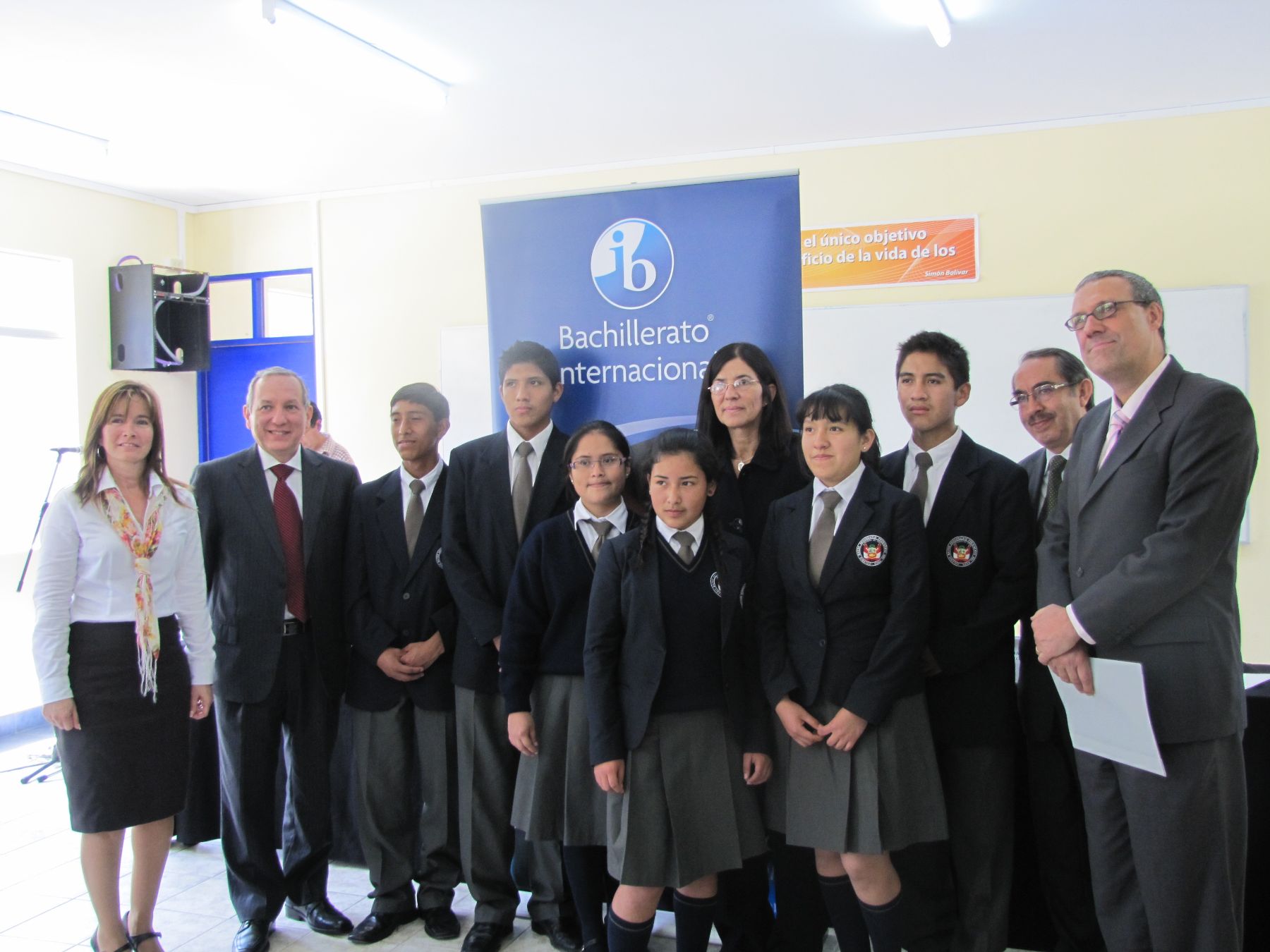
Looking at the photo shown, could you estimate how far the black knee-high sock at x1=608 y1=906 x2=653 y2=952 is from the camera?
235 centimetres

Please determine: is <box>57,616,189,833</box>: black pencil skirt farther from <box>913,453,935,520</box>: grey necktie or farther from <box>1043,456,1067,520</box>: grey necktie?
<box>1043,456,1067,520</box>: grey necktie

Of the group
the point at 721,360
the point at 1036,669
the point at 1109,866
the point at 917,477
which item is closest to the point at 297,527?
the point at 721,360

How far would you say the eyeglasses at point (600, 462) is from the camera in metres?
2.55

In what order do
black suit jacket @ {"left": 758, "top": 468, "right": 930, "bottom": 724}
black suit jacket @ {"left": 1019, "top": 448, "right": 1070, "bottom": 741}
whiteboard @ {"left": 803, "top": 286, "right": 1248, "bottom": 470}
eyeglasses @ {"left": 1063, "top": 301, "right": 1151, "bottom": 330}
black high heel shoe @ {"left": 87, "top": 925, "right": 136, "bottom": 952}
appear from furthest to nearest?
whiteboard @ {"left": 803, "top": 286, "right": 1248, "bottom": 470} < black high heel shoe @ {"left": 87, "top": 925, "right": 136, "bottom": 952} < black suit jacket @ {"left": 1019, "top": 448, "right": 1070, "bottom": 741} < black suit jacket @ {"left": 758, "top": 468, "right": 930, "bottom": 724} < eyeglasses @ {"left": 1063, "top": 301, "right": 1151, "bottom": 330}

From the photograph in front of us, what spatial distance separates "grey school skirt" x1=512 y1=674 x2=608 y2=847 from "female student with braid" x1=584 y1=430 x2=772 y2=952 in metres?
0.17

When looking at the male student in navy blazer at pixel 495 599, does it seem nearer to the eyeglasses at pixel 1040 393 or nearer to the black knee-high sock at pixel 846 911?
the black knee-high sock at pixel 846 911

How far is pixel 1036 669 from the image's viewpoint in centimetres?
253

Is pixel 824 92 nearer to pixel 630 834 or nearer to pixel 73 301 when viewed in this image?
pixel 630 834

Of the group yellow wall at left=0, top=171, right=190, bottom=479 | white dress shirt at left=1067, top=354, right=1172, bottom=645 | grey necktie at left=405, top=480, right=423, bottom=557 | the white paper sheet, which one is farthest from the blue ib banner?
yellow wall at left=0, top=171, right=190, bottom=479

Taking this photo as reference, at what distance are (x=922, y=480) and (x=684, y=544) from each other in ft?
2.18

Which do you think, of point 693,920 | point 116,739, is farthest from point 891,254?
point 116,739

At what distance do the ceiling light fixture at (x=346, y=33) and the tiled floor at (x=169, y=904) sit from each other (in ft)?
10.8

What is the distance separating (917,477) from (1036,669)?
22.8 inches

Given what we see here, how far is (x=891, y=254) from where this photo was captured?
592 cm
